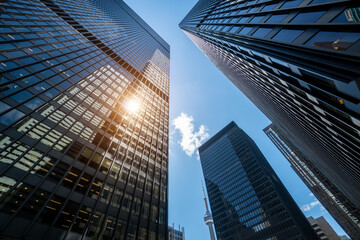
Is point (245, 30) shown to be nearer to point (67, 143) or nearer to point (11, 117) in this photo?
point (67, 143)

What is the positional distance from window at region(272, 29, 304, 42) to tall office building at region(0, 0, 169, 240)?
23611 mm

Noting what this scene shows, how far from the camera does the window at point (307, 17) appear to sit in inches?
335

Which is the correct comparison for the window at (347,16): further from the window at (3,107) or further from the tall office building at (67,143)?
the window at (3,107)

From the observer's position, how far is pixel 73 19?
41.1m

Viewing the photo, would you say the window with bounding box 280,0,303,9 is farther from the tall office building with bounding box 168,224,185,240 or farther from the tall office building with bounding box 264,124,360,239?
the tall office building with bounding box 168,224,185,240

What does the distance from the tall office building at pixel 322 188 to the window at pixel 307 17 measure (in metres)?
112

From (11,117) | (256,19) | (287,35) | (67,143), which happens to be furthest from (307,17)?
(11,117)

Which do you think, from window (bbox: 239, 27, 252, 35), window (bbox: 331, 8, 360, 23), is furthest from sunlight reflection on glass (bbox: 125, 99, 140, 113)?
window (bbox: 331, 8, 360, 23)

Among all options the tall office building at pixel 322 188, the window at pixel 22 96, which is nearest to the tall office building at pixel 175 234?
the tall office building at pixel 322 188

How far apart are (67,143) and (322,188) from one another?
159392mm

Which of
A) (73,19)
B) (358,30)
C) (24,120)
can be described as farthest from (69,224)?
(73,19)

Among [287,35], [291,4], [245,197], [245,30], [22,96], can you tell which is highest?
[245,197]

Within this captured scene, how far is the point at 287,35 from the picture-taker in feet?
34.0

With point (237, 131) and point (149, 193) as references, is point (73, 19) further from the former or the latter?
point (237, 131)
